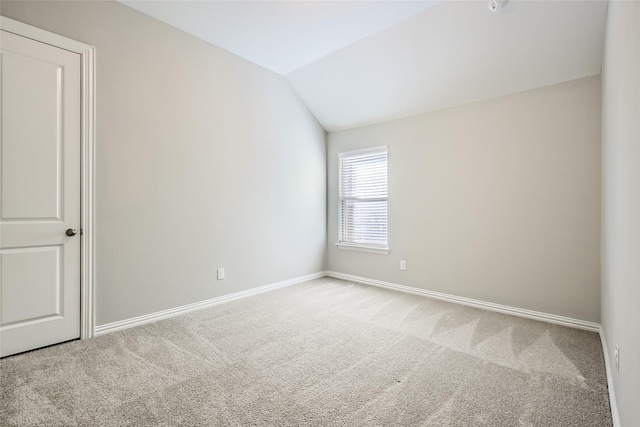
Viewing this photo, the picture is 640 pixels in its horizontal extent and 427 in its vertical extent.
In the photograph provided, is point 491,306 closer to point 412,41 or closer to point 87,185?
point 412,41

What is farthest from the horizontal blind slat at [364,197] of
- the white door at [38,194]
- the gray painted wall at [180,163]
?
the white door at [38,194]

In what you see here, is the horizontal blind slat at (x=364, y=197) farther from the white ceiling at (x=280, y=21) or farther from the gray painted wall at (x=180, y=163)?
the white ceiling at (x=280, y=21)

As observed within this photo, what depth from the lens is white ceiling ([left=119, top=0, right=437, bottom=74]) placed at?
2.76m

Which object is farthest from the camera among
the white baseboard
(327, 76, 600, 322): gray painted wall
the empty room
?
(327, 76, 600, 322): gray painted wall

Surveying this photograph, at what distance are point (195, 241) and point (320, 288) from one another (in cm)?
172

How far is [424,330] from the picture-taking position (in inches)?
109

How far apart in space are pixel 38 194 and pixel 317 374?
2433 millimetres

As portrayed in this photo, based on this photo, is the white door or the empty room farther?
the white door

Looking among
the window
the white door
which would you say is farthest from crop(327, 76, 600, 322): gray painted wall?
the white door

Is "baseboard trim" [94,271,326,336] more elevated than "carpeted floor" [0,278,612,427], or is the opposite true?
"baseboard trim" [94,271,326,336]

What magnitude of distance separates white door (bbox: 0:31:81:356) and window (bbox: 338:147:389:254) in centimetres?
322

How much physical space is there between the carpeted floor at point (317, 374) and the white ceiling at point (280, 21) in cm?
287

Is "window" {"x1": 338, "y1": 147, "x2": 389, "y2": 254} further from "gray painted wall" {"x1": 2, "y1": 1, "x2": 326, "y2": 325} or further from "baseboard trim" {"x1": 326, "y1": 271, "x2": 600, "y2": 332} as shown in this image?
"gray painted wall" {"x1": 2, "y1": 1, "x2": 326, "y2": 325}

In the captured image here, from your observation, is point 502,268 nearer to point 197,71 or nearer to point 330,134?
point 330,134
